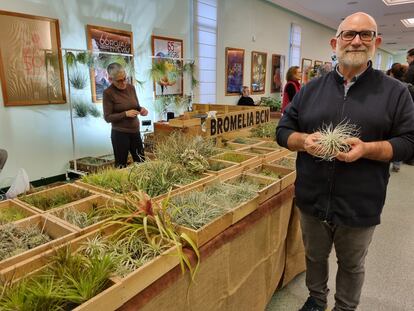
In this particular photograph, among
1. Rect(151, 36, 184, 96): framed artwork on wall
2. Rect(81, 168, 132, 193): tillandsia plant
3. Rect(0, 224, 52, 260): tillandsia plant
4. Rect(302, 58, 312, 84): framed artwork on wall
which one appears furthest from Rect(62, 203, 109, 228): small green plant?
Rect(302, 58, 312, 84): framed artwork on wall

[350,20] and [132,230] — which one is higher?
[350,20]

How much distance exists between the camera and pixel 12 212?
1.53 m

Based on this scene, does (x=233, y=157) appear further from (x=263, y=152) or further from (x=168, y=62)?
(x=168, y=62)

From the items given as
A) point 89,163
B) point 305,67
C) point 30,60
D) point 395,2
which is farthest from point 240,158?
point 305,67

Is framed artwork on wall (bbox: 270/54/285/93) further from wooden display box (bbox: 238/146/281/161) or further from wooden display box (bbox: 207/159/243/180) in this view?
wooden display box (bbox: 207/159/243/180)

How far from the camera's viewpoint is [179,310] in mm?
1242

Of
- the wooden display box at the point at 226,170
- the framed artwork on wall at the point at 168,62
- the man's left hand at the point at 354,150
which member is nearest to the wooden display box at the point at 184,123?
the wooden display box at the point at 226,170

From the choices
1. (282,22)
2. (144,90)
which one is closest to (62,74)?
(144,90)

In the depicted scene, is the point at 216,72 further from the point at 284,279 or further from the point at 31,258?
the point at 31,258

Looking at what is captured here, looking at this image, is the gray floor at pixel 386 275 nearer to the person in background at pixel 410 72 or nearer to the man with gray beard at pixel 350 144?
the man with gray beard at pixel 350 144

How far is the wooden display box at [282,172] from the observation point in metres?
2.00

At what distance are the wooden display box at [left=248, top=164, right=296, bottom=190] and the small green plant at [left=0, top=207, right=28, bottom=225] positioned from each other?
140 cm

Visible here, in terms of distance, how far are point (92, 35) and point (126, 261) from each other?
4225mm

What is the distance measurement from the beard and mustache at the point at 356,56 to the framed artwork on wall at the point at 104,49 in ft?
12.2
